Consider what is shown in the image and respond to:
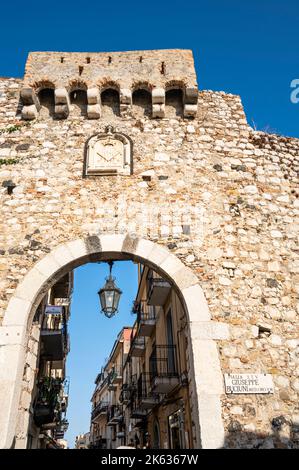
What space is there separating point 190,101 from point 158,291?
21.8ft

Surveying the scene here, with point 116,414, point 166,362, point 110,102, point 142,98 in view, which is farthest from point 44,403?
point 116,414

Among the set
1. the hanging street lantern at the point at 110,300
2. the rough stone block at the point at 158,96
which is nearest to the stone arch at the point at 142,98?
the rough stone block at the point at 158,96

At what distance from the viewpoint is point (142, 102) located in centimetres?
698

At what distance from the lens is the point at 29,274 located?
5.35m

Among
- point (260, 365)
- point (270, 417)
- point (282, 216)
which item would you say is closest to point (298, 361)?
point (260, 365)

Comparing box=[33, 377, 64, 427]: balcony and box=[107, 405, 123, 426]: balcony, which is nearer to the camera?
box=[33, 377, 64, 427]: balcony

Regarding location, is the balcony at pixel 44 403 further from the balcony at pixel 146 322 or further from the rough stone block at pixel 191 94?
the rough stone block at pixel 191 94

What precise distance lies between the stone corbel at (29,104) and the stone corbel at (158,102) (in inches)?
84.4

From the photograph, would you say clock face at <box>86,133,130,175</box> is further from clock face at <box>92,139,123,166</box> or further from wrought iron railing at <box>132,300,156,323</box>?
wrought iron railing at <box>132,300,156,323</box>

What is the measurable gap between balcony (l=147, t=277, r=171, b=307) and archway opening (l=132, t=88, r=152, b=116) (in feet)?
19.7

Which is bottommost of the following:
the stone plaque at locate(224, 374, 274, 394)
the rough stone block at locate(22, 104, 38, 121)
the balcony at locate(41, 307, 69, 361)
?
the stone plaque at locate(224, 374, 274, 394)

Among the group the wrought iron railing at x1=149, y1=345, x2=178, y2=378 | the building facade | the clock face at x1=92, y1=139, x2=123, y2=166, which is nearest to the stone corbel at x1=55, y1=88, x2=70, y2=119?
the clock face at x1=92, y1=139, x2=123, y2=166

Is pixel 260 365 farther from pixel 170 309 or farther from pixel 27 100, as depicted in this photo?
pixel 170 309

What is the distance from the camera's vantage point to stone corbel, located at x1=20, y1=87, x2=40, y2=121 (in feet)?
21.4
